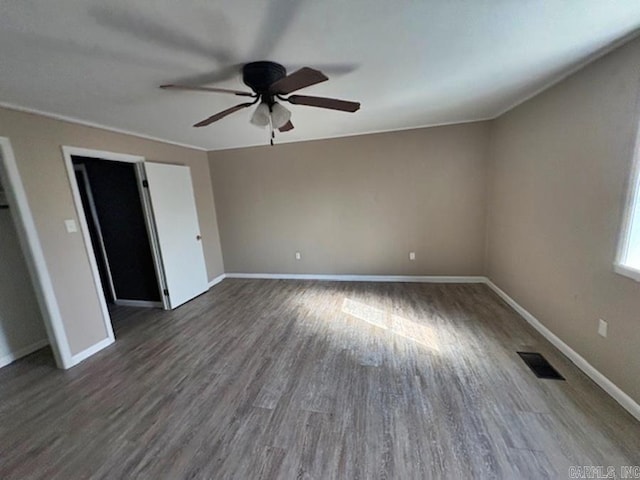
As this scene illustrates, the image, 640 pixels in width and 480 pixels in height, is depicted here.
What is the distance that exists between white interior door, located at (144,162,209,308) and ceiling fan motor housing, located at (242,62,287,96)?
240cm

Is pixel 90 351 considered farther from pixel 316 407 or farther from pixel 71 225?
pixel 316 407

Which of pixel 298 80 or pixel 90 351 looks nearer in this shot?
pixel 298 80

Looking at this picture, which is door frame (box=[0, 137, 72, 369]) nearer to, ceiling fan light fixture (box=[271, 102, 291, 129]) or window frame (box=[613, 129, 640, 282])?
ceiling fan light fixture (box=[271, 102, 291, 129])

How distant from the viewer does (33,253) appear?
2334 millimetres

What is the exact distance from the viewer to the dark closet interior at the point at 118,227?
12.1ft

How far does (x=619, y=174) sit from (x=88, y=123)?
4.62 meters

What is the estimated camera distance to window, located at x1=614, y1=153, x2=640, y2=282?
1.68 metres

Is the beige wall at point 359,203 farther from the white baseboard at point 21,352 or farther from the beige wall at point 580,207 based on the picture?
the white baseboard at point 21,352

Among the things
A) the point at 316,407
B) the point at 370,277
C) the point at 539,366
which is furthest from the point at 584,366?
the point at 370,277

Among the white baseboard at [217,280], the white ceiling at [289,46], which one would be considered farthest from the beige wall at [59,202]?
the white baseboard at [217,280]

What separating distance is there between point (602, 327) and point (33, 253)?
465 centimetres

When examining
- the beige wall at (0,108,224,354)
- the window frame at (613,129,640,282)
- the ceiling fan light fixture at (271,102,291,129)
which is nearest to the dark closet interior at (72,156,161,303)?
the beige wall at (0,108,224,354)

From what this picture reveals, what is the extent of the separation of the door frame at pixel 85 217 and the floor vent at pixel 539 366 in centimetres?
418

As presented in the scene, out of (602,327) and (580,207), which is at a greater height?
(580,207)
